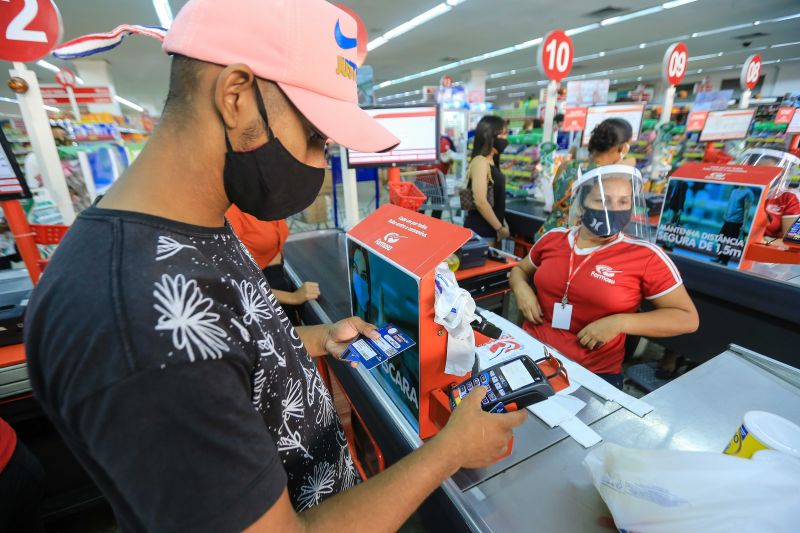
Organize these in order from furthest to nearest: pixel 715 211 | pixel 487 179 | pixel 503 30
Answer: pixel 503 30 → pixel 487 179 → pixel 715 211

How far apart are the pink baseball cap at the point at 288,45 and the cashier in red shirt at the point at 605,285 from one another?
4.25 ft

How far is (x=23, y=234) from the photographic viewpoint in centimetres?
172

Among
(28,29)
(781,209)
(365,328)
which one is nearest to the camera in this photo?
(365,328)

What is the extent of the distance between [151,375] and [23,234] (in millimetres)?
1951

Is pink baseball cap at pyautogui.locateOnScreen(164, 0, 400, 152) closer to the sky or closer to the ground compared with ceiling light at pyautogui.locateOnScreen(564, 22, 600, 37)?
closer to the ground

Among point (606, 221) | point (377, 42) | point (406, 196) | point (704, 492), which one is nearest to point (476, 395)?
point (704, 492)

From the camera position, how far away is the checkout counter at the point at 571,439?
772mm

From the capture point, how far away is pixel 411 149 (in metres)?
2.64

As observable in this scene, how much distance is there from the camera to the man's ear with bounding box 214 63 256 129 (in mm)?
563

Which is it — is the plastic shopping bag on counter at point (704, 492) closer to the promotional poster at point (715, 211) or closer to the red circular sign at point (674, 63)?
the promotional poster at point (715, 211)

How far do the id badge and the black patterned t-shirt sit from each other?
4.73 ft

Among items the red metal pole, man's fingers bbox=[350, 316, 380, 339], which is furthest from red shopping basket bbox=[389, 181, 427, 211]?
the red metal pole

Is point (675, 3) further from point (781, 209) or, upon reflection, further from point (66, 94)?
point (66, 94)

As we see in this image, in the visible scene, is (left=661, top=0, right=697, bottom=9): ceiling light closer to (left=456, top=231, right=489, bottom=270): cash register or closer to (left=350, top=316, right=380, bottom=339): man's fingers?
(left=456, top=231, right=489, bottom=270): cash register
